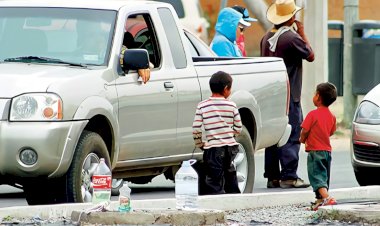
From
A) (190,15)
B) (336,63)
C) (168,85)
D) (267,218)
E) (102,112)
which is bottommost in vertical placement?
(267,218)

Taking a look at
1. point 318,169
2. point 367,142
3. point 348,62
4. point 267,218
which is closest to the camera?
point 267,218

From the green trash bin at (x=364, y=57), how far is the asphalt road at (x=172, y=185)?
174 inches

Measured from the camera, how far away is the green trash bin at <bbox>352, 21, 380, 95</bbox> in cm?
2414

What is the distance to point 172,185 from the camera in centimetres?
1602

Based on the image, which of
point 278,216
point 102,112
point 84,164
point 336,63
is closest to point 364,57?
point 336,63

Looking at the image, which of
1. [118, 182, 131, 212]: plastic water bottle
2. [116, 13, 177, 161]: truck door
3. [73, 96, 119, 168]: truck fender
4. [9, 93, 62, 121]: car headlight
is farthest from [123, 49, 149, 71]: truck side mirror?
[118, 182, 131, 212]: plastic water bottle

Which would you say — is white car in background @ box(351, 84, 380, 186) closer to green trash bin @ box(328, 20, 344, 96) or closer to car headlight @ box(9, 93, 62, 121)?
car headlight @ box(9, 93, 62, 121)

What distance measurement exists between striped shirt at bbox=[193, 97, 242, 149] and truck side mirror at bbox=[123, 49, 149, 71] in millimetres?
581

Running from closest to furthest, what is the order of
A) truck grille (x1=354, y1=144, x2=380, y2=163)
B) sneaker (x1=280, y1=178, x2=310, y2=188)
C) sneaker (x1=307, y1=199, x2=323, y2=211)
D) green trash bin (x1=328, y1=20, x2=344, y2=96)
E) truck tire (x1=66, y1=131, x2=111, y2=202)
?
truck tire (x1=66, y1=131, x2=111, y2=202) < sneaker (x1=307, y1=199, x2=323, y2=211) < truck grille (x1=354, y1=144, x2=380, y2=163) < sneaker (x1=280, y1=178, x2=310, y2=188) < green trash bin (x1=328, y1=20, x2=344, y2=96)

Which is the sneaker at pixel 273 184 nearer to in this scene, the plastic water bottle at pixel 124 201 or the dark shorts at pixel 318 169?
the dark shorts at pixel 318 169

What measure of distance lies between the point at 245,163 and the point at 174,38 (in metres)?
1.36

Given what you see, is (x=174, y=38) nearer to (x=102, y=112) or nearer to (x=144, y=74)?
(x=144, y=74)

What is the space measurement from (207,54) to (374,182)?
2085mm

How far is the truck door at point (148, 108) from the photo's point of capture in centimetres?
1270
